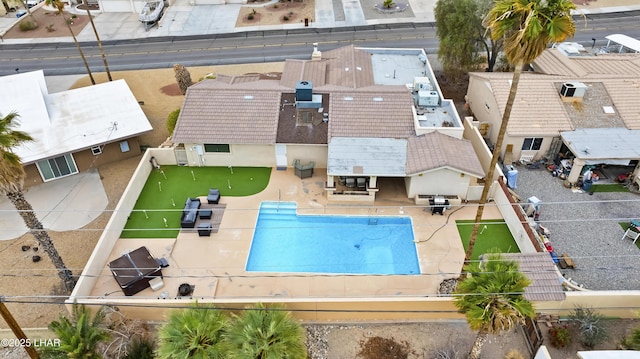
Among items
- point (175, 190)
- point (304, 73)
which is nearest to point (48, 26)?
point (304, 73)

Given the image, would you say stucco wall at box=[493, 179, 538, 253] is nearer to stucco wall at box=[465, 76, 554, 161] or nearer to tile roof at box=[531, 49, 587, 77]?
stucco wall at box=[465, 76, 554, 161]

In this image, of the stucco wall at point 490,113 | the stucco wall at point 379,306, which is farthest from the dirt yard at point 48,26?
the stucco wall at point 490,113

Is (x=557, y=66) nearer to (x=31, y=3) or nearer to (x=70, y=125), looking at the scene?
(x=70, y=125)

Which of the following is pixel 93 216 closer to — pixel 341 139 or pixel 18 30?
pixel 341 139

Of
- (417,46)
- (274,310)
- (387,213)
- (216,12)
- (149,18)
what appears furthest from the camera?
(216,12)

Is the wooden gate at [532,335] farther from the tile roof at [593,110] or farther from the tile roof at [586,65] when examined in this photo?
the tile roof at [586,65]

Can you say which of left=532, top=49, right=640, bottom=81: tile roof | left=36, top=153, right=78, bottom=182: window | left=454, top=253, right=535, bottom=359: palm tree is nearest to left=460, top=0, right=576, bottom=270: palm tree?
left=454, top=253, right=535, bottom=359: palm tree

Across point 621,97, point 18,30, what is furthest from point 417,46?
point 18,30
